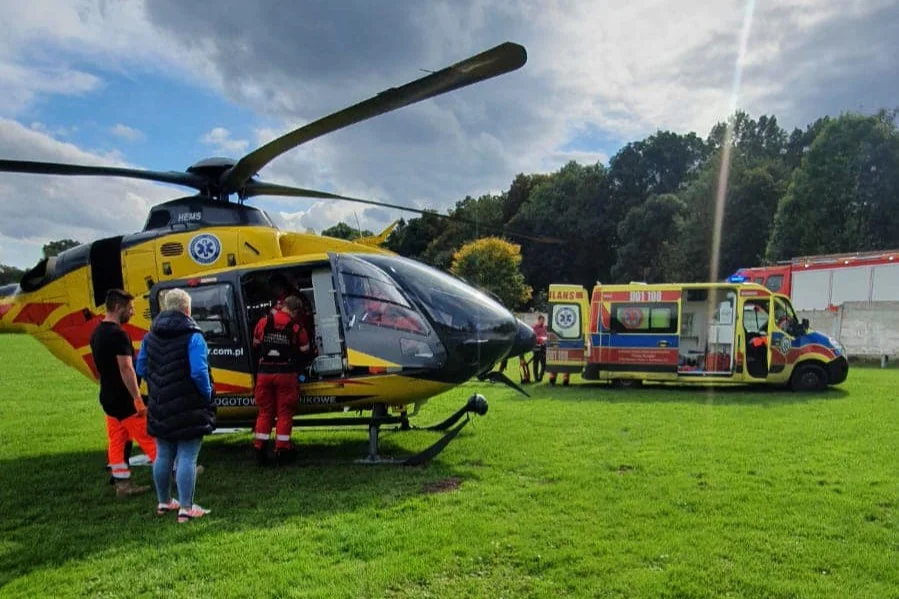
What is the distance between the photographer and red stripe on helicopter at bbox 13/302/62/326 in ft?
24.5

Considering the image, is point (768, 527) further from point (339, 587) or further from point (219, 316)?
point (219, 316)

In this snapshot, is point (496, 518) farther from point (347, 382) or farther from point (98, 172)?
point (98, 172)

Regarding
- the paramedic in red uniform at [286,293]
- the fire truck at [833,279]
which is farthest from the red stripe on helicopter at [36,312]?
the fire truck at [833,279]

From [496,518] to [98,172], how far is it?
207 inches

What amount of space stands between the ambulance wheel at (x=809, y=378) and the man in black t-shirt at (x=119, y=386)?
40.6ft

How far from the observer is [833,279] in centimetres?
2175

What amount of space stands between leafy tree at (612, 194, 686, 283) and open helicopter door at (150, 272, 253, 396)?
4601cm

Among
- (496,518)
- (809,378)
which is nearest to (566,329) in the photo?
(809,378)

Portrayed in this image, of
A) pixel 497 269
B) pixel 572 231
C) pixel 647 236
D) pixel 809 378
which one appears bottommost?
pixel 809 378

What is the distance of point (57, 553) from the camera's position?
177 inches

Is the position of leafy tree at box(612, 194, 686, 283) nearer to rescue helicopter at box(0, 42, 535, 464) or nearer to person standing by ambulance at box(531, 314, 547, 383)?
person standing by ambulance at box(531, 314, 547, 383)

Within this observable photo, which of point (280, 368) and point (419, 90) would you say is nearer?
point (419, 90)

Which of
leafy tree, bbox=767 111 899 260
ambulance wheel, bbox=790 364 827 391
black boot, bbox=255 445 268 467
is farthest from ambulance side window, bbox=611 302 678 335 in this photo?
leafy tree, bbox=767 111 899 260

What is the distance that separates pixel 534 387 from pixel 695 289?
4.30 meters
